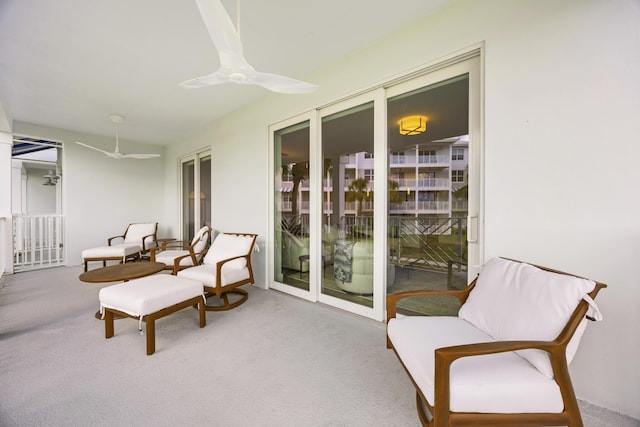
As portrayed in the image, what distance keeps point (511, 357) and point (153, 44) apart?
367 centimetres

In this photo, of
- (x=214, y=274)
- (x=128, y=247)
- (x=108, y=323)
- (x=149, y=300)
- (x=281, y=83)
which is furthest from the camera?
(x=128, y=247)

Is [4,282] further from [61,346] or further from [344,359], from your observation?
[344,359]

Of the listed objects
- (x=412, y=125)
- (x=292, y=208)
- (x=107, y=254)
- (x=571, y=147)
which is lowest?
(x=107, y=254)

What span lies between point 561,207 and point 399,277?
1.58 meters

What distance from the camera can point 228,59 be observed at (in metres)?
1.57

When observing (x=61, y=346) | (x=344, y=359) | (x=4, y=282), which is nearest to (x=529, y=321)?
(x=344, y=359)

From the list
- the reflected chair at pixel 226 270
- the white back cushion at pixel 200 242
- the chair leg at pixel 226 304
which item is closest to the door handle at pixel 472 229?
the reflected chair at pixel 226 270

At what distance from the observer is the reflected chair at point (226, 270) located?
8.84 feet

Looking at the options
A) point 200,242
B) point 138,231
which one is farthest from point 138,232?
point 200,242

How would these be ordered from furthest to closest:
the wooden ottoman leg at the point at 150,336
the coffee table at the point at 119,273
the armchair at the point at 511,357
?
the coffee table at the point at 119,273
the wooden ottoman leg at the point at 150,336
the armchair at the point at 511,357

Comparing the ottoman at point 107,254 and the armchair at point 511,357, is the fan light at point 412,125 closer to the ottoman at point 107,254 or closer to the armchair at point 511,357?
the armchair at point 511,357

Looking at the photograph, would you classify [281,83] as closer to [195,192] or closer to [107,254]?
[195,192]

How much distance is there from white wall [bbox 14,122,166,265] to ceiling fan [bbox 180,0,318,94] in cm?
512

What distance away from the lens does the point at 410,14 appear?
2.06 meters
